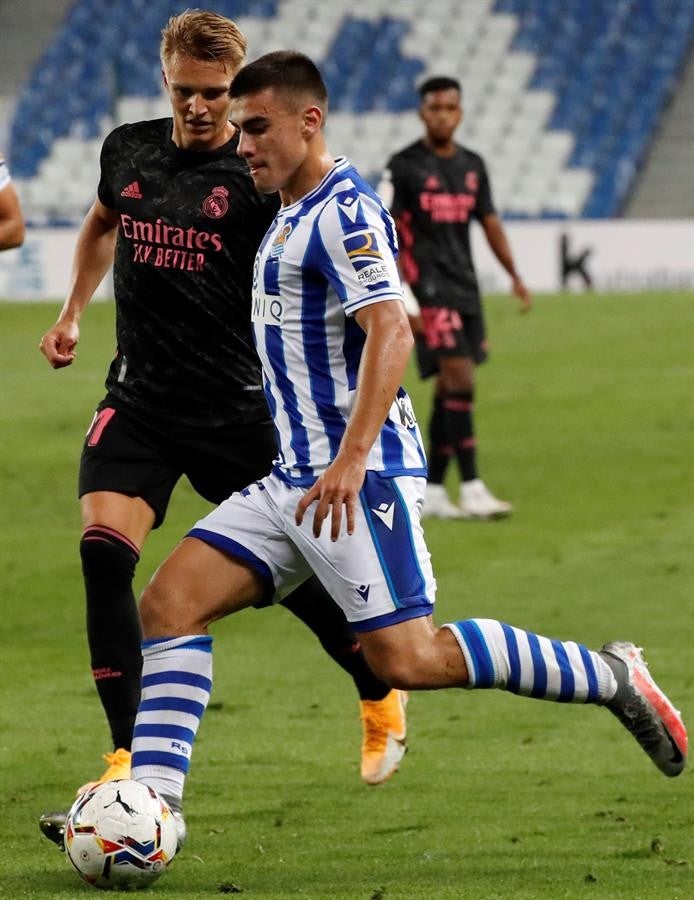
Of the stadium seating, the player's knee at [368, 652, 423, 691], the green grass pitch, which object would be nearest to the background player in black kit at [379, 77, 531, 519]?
the green grass pitch

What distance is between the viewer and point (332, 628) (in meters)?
5.76

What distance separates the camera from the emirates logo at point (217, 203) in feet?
17.6

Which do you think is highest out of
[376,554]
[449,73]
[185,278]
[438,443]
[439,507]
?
[185,278]

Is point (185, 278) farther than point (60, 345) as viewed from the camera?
No

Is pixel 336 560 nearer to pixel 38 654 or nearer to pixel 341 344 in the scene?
pixel 341 344

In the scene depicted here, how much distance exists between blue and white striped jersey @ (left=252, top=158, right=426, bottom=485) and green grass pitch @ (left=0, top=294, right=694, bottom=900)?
1.05m

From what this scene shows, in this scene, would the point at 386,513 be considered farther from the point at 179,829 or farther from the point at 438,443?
the point at 438,443

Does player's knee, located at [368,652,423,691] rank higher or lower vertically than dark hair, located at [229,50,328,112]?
lower

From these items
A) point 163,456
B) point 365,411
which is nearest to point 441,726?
point 163,456

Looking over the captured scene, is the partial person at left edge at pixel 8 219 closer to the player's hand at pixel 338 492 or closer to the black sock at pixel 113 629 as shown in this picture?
the black sock at pixel 113 629

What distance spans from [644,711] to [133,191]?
215 cm

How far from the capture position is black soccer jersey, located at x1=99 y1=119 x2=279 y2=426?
5.38 meters

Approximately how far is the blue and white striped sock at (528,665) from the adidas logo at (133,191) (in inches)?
66.7

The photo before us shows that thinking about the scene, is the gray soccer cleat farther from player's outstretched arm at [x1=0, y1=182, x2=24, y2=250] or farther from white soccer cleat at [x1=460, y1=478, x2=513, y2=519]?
white soccer cleat at [x1=460, y1=478, x2=513, y2=519]
